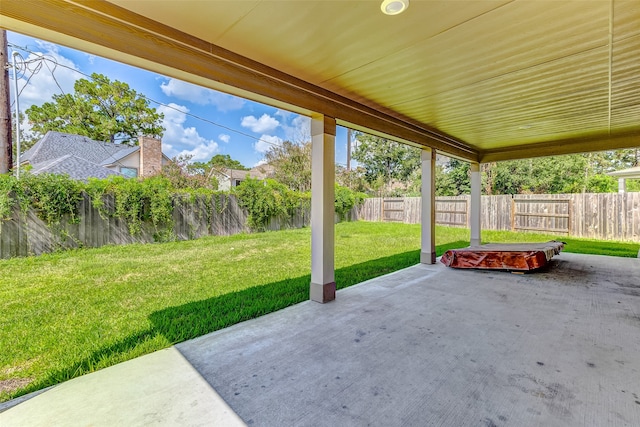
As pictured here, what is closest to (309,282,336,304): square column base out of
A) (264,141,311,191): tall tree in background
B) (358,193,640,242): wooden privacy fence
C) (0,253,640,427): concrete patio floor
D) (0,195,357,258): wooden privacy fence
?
(0,253,640,427): concrete patio floor

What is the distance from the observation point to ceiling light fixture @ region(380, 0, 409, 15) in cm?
189

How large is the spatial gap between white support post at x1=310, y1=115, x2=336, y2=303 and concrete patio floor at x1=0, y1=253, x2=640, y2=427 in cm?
29

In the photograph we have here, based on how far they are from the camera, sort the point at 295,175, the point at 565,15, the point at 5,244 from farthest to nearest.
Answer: the point at 295,175 → the point at 5,244 → the point at 565,15

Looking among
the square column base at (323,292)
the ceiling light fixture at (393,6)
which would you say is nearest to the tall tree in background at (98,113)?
the square column base at (323,292)

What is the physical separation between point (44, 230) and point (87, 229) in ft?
2.53

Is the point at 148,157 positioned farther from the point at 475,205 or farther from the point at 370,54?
the point at 370,54

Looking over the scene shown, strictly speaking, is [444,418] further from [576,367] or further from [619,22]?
[619,22]

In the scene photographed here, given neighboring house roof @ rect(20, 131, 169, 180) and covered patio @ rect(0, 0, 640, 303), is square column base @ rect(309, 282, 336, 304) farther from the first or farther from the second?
neighboring house roof @ rect(20, 131, 169, 180)

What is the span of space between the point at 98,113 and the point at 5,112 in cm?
1465

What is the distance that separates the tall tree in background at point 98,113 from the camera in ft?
56.8

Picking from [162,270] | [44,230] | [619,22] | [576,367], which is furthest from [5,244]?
[619,22]

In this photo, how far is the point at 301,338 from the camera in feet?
8.75

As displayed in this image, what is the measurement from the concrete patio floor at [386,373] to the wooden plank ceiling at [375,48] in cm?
232

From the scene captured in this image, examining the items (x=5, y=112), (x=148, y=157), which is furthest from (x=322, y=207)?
(x=148, y=157)
